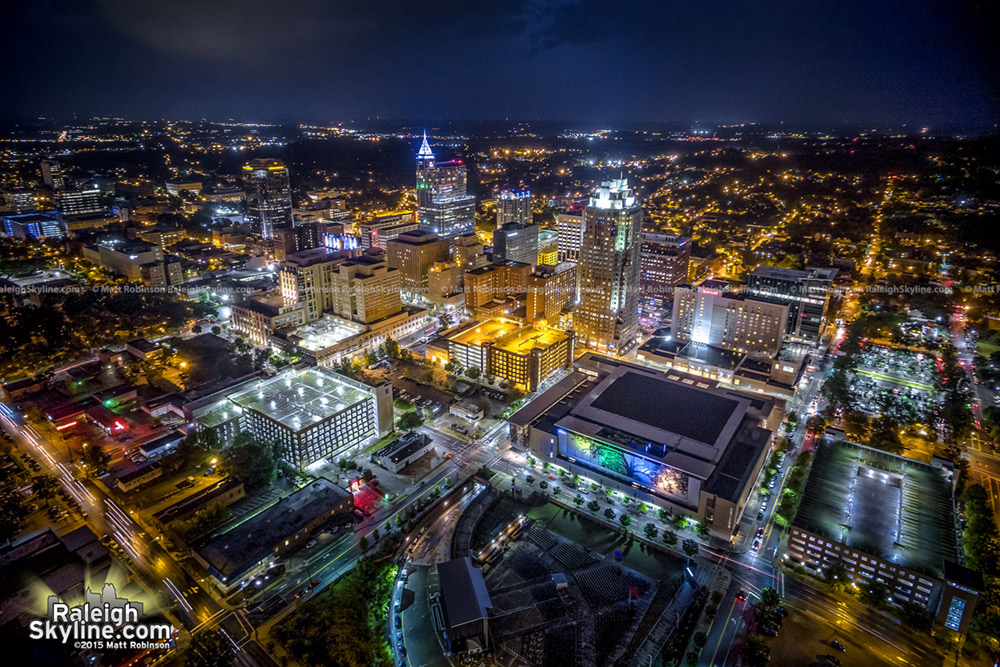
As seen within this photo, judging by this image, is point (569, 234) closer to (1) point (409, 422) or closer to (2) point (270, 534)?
(1) point (409, 422)

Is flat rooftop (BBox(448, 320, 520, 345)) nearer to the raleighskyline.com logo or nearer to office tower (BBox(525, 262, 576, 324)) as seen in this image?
office tower (BBox(525, 262, 576, 324))

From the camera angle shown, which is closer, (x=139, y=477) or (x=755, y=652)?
(x=755, y=652)

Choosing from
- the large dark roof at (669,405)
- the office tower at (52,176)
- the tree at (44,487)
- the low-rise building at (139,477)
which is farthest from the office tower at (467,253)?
the office tower at (52,176)

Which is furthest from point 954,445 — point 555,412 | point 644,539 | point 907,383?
point 555,412

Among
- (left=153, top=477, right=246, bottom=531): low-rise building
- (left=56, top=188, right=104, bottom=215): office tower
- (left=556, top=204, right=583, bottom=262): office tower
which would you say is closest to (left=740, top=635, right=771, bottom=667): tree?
(left=153, top=477, right=246, bottom=531): low-rise building

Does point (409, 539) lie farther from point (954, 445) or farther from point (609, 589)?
point (954, 445)

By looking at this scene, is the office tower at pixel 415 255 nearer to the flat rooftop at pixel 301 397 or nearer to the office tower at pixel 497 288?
the office tower at pixel 497 288

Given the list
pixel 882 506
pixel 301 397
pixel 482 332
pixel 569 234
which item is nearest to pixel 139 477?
pixel 301 397
